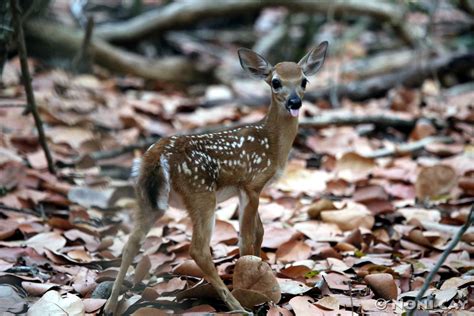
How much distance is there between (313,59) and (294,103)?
2.19 feet

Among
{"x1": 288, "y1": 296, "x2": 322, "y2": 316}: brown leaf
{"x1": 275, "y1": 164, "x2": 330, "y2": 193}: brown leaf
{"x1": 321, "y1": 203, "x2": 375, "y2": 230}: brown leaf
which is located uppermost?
{"x1": 288, "y1": 296, "x2": 322, "y2": 316}: brown leaf

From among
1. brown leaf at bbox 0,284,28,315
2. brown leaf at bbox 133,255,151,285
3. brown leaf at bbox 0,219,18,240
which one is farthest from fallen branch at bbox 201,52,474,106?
brown leaf at bbox 0,284,28,315

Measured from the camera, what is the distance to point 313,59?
5367 mm

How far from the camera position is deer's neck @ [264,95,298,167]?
511cm

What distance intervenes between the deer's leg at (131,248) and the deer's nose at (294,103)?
1172 millimetres

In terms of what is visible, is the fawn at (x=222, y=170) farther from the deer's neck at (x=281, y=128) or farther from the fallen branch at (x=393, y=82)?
the fallen branch at (x=393, y=82)

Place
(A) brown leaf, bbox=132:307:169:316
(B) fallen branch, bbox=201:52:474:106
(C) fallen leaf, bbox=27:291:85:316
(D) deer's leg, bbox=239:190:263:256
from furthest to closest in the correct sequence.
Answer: (B) fallen branch, bbox=201:52:474:106
(D) deer's leg, bbox=239:190:263:256
(C) fallen leaf, bbox=27:291:85:316
(A) brown leaf, bbox=132:307:169:316

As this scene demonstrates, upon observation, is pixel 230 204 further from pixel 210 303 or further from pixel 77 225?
pixel 210 303

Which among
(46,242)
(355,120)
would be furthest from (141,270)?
(355,120)

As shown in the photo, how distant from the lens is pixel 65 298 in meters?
4.18

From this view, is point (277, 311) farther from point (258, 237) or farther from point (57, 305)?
point (57, 305)

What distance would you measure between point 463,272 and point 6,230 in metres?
3.10

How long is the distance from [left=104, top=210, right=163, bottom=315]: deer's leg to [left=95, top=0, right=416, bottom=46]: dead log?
23.1 ft

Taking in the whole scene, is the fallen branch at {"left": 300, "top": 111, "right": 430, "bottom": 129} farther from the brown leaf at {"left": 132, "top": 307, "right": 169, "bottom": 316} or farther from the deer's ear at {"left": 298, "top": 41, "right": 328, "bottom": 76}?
the brown leaf at {"left": 132, "top": 307, "right": 169, "bottom": 316}
